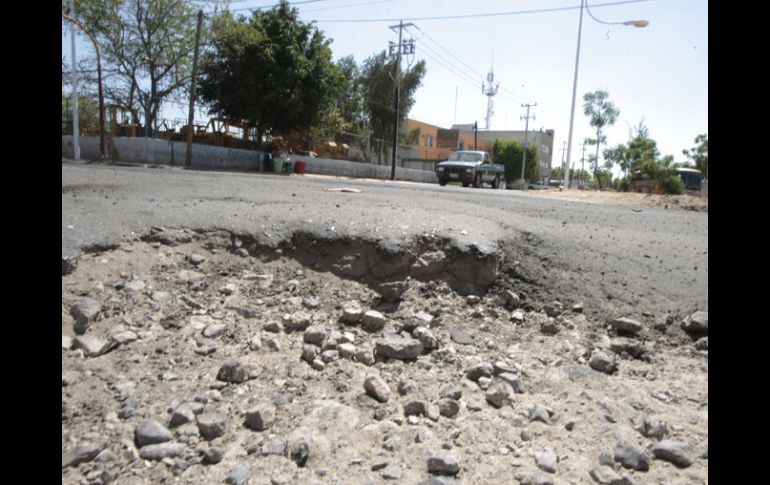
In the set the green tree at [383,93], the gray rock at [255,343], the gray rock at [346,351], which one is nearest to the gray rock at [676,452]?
the gray rock at [346,351]

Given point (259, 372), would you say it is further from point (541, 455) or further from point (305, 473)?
point (541, 455)

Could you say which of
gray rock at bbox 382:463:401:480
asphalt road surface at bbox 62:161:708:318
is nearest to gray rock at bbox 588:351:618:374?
asphalt road surface at bbox 62:161:708:318

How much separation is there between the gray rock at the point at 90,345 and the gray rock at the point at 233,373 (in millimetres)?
583

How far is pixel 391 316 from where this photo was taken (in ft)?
9.93

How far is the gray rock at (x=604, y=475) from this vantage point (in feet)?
6.28

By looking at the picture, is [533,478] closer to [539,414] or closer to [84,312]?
[539,414]

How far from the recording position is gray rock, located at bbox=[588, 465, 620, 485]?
1.91 m

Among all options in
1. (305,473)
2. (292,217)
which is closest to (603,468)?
(305,473)

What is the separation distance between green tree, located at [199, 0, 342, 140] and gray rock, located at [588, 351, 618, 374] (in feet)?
79.9

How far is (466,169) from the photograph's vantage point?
2108cm

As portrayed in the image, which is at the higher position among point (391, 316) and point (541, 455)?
point (391, 316)
